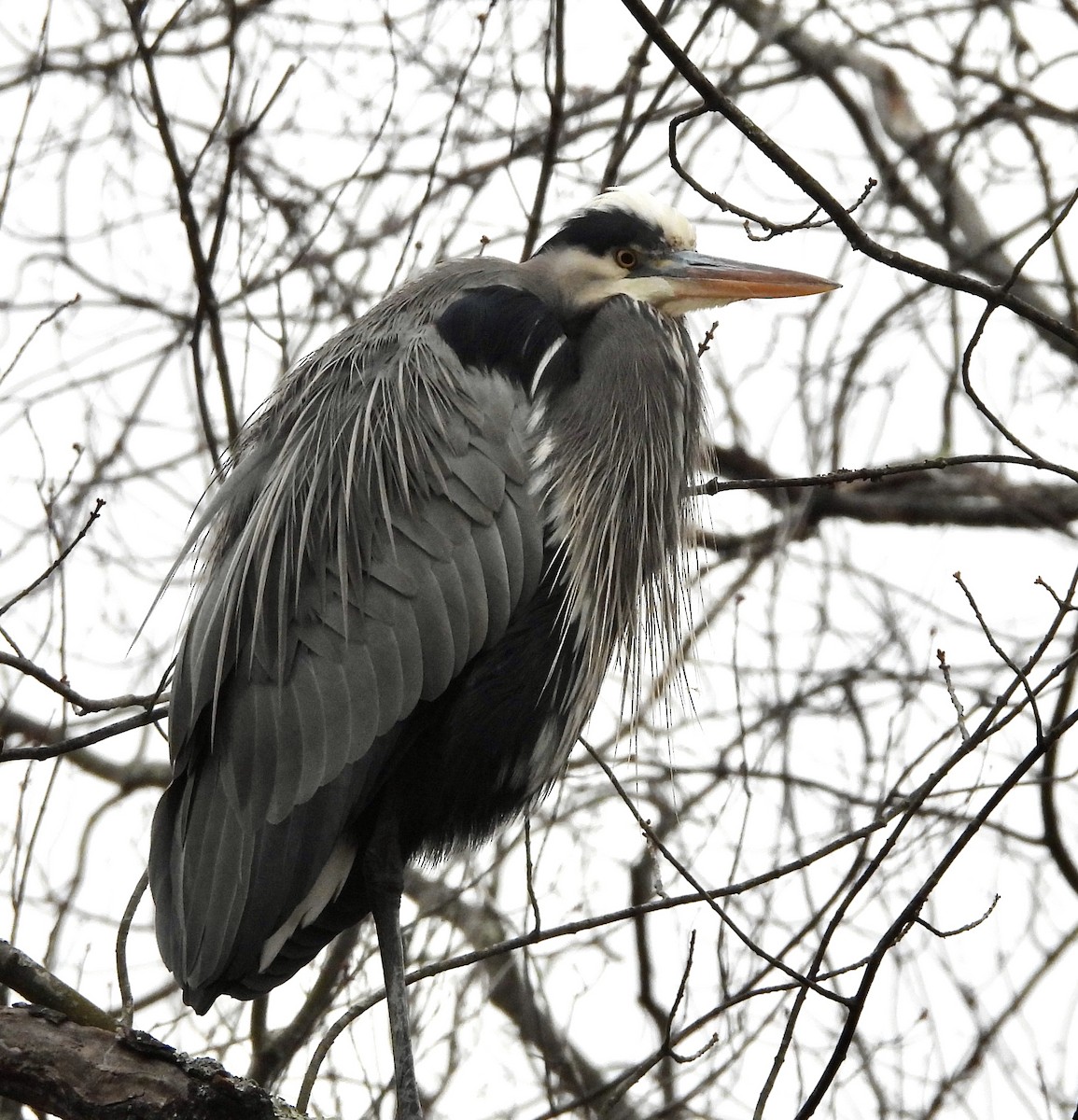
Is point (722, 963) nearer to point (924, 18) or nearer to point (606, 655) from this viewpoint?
point (606, 655)

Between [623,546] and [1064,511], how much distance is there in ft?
10.1

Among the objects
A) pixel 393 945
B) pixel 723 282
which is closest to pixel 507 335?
pixel 723 282

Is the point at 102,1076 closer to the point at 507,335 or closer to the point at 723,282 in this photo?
the point at 507,335

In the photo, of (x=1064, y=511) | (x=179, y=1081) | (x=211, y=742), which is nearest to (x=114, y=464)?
(x=211, y=742)

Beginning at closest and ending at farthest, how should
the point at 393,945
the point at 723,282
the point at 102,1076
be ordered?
the point at 102,1076
the point at 393,945
the point at 723,282

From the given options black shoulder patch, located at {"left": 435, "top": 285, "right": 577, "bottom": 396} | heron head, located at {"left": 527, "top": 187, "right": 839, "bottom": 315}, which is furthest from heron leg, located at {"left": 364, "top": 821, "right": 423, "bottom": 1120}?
heron head, located at {"left": 527, "top": 187, "right": 839, "bottom": 315}

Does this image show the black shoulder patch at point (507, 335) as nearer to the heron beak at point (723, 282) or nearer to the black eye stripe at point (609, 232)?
the black eye stripe at point (609, 232)

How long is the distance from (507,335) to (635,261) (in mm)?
476

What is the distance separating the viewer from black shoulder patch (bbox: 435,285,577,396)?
345 centimetres

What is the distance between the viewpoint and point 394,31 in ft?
17.1

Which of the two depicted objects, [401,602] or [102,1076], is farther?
[401,602]

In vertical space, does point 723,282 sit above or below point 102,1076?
above

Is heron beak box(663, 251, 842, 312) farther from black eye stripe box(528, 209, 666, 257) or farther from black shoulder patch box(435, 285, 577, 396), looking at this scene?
black shoulder patch box(435, 285, 577, 396)

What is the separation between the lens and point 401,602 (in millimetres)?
3264
